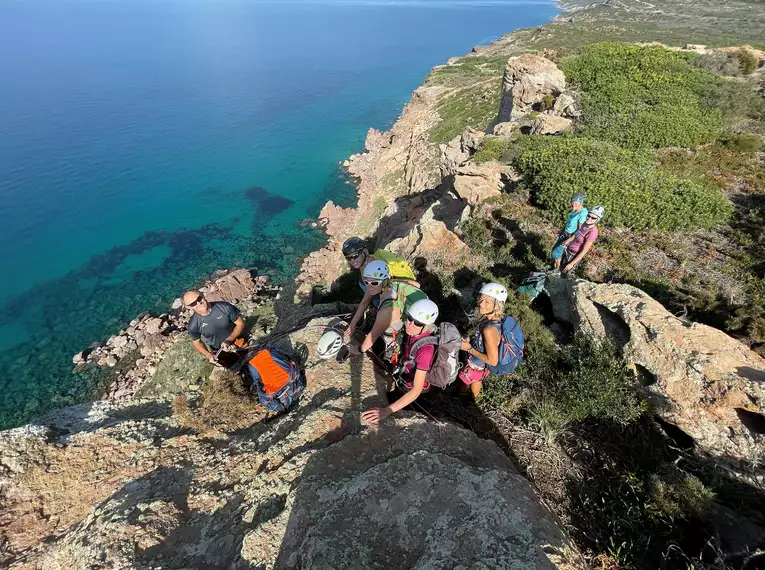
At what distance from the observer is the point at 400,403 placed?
4.88m

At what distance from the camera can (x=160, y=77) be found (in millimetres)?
84500

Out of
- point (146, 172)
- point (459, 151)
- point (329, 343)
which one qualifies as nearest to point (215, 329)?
point (329, 343)

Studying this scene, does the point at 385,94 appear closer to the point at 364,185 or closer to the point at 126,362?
the point at 364,185

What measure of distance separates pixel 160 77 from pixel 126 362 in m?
86.8

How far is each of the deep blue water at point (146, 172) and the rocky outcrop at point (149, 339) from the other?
129 cm

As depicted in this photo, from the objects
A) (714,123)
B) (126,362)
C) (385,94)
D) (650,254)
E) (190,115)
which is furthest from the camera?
(385,94)

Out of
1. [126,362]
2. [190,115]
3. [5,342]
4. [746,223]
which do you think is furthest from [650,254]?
[190,115]

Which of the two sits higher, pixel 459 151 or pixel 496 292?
pixel 496 292

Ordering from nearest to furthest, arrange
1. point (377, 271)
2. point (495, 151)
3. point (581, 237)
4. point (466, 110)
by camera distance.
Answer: point (377, 271), point (581, 237), point (495, 151), point (466, 110)

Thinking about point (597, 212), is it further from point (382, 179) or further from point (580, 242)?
point (382, 179)

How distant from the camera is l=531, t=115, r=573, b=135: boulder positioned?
1705cm

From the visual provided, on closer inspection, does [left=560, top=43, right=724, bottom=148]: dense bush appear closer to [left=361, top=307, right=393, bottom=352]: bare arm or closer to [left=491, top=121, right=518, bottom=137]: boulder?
[left=491, top=121, right=518, bottom=137]: boulder

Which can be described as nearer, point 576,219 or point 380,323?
point 380,323

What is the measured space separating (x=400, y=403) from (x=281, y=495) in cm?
173
